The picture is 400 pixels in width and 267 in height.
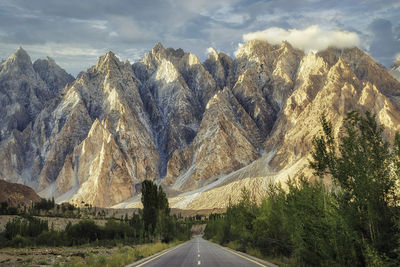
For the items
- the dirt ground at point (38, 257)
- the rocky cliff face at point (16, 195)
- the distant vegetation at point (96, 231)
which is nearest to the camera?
the dirt ground at point (38, 257)

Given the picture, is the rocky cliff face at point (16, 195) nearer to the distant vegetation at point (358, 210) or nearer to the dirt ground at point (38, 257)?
the dirt ground at point (38, 257)

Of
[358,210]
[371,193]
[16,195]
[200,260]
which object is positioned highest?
[16,195]

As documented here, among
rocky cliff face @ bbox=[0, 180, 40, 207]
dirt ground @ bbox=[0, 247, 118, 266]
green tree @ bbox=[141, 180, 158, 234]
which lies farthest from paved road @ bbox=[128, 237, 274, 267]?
rocky cliff face @ bbox=[0, 180, 40, 207]

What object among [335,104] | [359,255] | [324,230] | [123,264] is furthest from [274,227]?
[335,104]

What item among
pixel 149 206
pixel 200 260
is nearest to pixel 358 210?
pixel 200 260

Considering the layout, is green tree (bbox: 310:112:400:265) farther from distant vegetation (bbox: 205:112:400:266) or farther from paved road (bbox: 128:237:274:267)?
paved road (bbox: 128:237:274:267)

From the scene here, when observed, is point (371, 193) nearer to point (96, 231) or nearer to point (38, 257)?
point (38, 257)

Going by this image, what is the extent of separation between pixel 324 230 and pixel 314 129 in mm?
172744

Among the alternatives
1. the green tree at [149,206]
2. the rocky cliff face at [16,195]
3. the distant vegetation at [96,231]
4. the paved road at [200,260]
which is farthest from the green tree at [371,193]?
the rocky cliff face at [16,195]

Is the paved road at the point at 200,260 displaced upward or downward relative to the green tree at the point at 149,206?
downward

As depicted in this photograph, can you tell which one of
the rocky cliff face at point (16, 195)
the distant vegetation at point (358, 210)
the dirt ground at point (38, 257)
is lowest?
the dirt ground at point (38, 257)

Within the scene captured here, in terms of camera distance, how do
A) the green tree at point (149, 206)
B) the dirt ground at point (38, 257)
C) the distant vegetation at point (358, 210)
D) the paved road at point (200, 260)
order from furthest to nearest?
the green tree at point (149, 206) → the dirt ground at point (38, 257) → the paved road at point (200, 260) → the distant vegetation at point (358, 210)

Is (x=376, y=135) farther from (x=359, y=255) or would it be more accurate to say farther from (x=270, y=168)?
(x=270, y=168)

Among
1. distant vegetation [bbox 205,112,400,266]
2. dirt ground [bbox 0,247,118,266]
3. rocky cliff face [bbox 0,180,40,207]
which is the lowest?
dirt ground [bbox 0,247,118,266]
